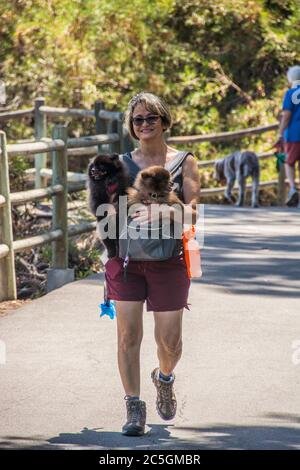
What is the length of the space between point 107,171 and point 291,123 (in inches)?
419

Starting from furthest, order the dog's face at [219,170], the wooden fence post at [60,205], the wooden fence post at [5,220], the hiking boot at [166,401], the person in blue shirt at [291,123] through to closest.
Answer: the dog's face at [219,170]
the person in blue shirt at [291,123]
the wooden fence post at [60,205]
the wooden fence post at [5,220]
the hiking boot at [166,401]

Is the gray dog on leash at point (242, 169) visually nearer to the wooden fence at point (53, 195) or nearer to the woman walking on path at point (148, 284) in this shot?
the wooden fence at point (53, 195)

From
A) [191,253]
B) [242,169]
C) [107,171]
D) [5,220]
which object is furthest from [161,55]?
[107,171]

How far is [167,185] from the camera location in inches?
246

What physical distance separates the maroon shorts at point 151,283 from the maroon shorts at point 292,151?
10.6 m

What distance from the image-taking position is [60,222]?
39.2ft

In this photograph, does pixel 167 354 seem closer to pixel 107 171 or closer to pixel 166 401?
pixel 166 401

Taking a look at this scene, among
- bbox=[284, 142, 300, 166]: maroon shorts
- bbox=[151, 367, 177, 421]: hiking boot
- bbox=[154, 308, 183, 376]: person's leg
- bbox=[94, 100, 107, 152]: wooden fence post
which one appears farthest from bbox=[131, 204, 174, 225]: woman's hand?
bbox=[284, 142, 300, 166]: maroon shorts

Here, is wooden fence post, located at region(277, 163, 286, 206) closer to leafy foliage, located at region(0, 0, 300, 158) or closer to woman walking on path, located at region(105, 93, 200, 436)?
leafy foliage, located at region(0, 0, 300, 158)

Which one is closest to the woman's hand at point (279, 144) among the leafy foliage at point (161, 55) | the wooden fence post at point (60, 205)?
the wooden fence post at point (60, 205)

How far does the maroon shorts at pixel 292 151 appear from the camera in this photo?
1688 centimetres

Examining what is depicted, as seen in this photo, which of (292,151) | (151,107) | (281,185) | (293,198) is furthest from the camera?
(281,185)

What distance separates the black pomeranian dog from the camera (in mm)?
6270
